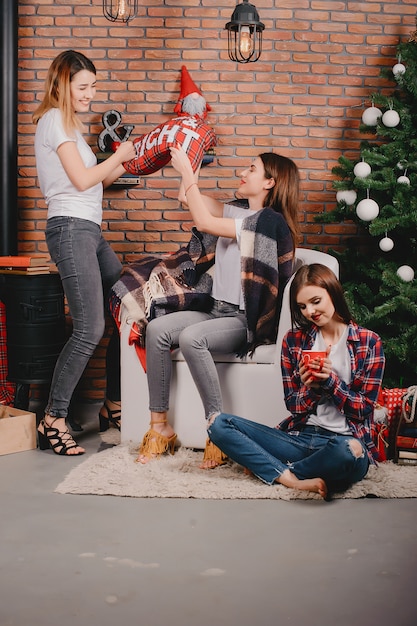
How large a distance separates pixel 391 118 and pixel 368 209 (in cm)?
51

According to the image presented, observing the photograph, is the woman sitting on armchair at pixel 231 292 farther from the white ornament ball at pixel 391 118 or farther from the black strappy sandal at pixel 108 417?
the white ornament ball at pixel 391 118

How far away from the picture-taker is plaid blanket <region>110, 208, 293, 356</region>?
3.42 m

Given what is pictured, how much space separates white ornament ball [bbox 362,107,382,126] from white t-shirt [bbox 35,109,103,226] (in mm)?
1564

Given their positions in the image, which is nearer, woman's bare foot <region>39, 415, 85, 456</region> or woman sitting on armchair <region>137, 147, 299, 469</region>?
woman sitting on armchair <region>137, 147, 299, 469</region>

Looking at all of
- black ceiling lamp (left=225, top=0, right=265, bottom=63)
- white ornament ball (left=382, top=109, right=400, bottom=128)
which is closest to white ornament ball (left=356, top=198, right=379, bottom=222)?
white ornament ball (left=382, top=109, right=400, bottom=128)

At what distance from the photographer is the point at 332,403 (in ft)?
10.0

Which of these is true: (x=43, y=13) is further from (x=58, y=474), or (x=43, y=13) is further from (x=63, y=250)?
(x=58, y=474)

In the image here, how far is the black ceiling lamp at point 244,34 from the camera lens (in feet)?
13.5

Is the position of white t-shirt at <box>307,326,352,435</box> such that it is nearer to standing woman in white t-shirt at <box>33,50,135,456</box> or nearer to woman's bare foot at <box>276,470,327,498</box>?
woman's bare foot at <box>276,470,327,498</box>

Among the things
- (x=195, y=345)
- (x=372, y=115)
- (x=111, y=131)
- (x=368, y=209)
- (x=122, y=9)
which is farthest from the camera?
(x=111, y=131)

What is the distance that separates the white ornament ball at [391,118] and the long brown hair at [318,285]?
4.76 ft

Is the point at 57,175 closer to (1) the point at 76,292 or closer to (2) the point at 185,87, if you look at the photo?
(1) the point at 76,292

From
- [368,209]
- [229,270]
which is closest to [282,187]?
[229,270]

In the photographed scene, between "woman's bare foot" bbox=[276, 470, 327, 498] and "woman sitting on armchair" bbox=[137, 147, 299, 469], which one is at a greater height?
"woman sitting on armchair" bbox=[137, 147, 299, 469]
